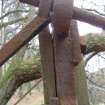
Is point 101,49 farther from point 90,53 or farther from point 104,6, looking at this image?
point 104,6

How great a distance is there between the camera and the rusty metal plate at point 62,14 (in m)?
0.86

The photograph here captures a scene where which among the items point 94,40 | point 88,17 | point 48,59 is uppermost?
point 88,17

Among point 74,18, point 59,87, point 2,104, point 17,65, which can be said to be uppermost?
point 74,18

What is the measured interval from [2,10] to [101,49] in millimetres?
1751

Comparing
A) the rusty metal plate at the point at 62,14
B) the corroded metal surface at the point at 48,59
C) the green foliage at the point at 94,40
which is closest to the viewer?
the rusty metal plate at the point at 62,14

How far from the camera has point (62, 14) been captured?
0.87m

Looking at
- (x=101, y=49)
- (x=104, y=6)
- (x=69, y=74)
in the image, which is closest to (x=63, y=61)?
(x=69, y=74)

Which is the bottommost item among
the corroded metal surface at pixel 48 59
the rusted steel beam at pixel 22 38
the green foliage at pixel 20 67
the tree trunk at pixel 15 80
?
the tree trunk at pixel 15 80

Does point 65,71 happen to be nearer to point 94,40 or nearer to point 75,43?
point 75,43

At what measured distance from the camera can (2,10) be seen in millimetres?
4266

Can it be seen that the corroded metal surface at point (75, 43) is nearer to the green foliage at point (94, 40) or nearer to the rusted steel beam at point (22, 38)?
the rusted steel beam at point (22, 38)

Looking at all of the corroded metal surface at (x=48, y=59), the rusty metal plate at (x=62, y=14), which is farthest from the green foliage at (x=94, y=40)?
the rusty metal plate at (x=62, y=14)

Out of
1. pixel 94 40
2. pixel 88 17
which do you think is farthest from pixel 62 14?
pixel 94 40

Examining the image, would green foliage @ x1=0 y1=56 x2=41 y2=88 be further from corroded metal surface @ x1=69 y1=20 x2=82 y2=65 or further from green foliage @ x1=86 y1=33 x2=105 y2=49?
corroded metal surface @ x1=69 y1=20 x2=82 y2=65
